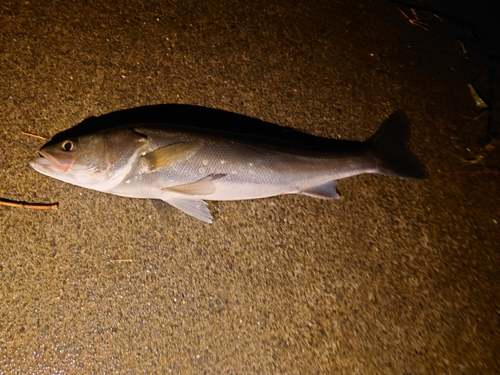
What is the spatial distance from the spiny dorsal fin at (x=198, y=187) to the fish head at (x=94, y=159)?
361 millimetres

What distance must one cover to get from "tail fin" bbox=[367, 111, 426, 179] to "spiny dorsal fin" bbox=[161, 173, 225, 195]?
1396 millimetres

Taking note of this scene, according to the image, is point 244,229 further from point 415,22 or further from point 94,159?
point 415,22

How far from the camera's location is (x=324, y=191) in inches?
99.3

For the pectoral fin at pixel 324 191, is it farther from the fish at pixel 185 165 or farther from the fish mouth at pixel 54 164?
the fish mouth at pixel 54 164

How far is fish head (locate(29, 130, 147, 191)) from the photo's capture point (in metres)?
2.19

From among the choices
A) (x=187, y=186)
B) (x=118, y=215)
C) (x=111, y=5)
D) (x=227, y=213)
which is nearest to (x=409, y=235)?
(x=227, y=213)

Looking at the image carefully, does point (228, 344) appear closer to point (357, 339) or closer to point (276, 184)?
point (357, 339)

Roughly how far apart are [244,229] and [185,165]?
2.37ft

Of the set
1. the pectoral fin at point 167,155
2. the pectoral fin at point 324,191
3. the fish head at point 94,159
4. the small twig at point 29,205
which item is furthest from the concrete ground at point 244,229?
the pectoral fin at point 167,155

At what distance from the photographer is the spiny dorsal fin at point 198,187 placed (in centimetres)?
224

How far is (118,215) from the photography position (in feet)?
8.07

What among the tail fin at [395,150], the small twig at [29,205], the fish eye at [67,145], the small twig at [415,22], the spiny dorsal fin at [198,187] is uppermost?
the small twig at [415,22]

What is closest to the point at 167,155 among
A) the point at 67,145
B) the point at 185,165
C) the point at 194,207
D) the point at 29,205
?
the point at 185,165

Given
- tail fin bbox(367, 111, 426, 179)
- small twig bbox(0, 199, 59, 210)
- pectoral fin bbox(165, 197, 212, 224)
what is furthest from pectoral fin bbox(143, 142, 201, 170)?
tail fin bbox(367, 111, 426, 179)
